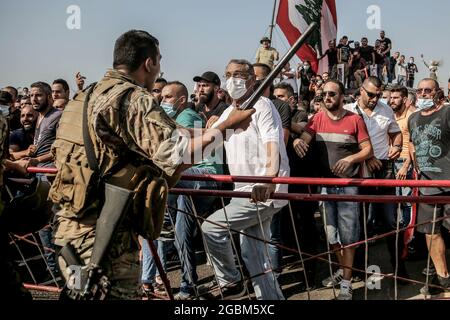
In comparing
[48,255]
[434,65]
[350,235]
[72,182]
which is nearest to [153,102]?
[72,182]

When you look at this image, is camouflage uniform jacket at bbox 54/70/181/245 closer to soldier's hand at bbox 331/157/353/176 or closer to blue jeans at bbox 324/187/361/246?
blue jeans at bbox 324/187/361/246

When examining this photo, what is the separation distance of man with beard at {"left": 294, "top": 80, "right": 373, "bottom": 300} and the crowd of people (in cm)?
1

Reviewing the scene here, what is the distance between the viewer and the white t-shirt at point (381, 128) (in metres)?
5.51

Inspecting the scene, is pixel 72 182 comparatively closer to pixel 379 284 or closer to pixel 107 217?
pixel 107 217

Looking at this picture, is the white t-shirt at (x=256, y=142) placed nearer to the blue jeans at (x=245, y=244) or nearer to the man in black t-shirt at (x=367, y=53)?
the blue jeans at (x=245, y=244)

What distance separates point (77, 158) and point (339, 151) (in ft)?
10.2

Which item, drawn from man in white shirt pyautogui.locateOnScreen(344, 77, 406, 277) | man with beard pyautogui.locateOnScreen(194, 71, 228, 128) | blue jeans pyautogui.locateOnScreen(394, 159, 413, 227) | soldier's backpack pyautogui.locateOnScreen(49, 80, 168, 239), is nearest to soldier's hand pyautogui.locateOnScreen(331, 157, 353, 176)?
man in white shirt pyautogui.locateOnScreen(344, 77, 406, 277)

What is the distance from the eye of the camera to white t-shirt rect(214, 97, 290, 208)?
388 cm

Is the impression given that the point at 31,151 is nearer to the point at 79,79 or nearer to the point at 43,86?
the point at 43,86

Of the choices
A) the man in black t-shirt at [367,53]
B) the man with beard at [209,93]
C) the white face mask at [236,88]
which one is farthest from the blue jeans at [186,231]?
the man in black t-shirt at [367,53]

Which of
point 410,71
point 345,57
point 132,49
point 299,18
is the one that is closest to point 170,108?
point 132,49

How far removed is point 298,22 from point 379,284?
4.85 meters

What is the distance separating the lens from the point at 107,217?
2385mm

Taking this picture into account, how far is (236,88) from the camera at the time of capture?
3904 mm
